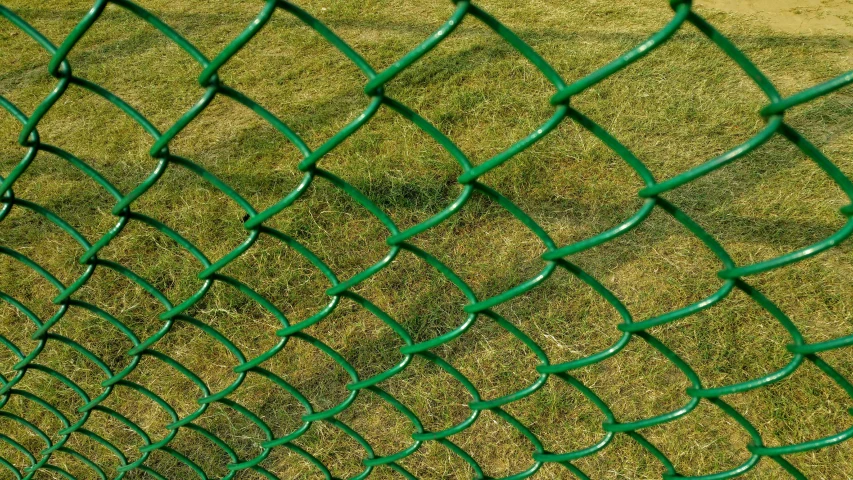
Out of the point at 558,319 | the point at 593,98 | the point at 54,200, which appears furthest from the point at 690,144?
the point at 54,200

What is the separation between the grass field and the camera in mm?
2090

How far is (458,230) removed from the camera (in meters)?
2.77

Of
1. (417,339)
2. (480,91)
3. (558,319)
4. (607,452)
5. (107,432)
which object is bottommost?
(107,432)

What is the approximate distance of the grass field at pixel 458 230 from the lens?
2.09 m

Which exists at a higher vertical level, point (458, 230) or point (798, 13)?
point (798, 13)

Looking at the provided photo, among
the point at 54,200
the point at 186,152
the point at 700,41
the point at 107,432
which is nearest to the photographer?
the point at 107,432

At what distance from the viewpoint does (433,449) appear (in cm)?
201

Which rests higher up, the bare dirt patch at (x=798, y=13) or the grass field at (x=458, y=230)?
the bare dirt patch at (x=798, y=13)

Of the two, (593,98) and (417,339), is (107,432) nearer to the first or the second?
(417,339)

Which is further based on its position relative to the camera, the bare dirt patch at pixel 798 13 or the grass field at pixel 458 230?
the bare dirt patch at pixel 798 13

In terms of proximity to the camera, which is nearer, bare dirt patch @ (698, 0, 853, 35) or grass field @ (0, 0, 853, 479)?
grass field @ (0, 0, 853, 479)

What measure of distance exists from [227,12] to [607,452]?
3.84 meters

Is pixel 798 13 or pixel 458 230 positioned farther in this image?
pixel 798 13

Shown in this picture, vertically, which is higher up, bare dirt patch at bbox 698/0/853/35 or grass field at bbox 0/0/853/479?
bare dirt patch at bbox 698/0/853/35
